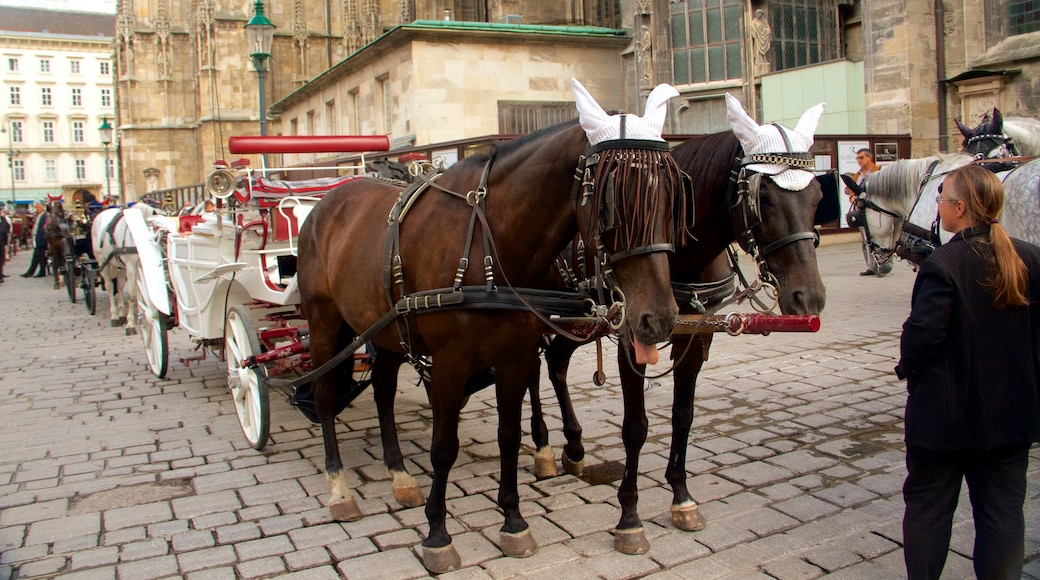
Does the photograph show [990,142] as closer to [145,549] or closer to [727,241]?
[727,241]

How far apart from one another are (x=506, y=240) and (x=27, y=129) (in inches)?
3842

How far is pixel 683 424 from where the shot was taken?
4.42m

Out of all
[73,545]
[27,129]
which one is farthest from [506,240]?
[27,129]

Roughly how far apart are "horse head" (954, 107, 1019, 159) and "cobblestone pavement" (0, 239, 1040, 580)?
1.99 meters

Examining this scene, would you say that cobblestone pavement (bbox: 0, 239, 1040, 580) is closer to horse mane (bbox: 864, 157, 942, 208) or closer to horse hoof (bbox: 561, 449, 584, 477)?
horse hoof (bbox: 561, 449, 584, 477)

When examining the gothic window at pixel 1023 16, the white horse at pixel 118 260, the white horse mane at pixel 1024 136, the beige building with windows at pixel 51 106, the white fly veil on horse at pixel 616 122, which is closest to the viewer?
the white fly veil on horse at pixel 616 122

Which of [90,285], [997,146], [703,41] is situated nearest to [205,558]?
[997,146]

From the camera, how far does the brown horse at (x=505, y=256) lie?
3.18 metres

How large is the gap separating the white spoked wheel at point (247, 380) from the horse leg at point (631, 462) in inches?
108

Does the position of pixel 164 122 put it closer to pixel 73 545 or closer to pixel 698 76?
pixel 698 76

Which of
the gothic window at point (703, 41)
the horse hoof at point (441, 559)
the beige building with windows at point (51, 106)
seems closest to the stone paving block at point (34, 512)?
the horse hoof at point (441, 559)

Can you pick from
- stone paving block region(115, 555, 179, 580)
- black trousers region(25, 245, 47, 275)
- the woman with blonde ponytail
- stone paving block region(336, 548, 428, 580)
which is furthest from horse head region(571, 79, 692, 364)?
black trousers region(25, 245, 47, 275)

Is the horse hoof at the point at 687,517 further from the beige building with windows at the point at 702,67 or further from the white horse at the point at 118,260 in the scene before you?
the beige building with windows at the point at 702,67

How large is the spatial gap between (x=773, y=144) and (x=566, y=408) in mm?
Answer: 2242
